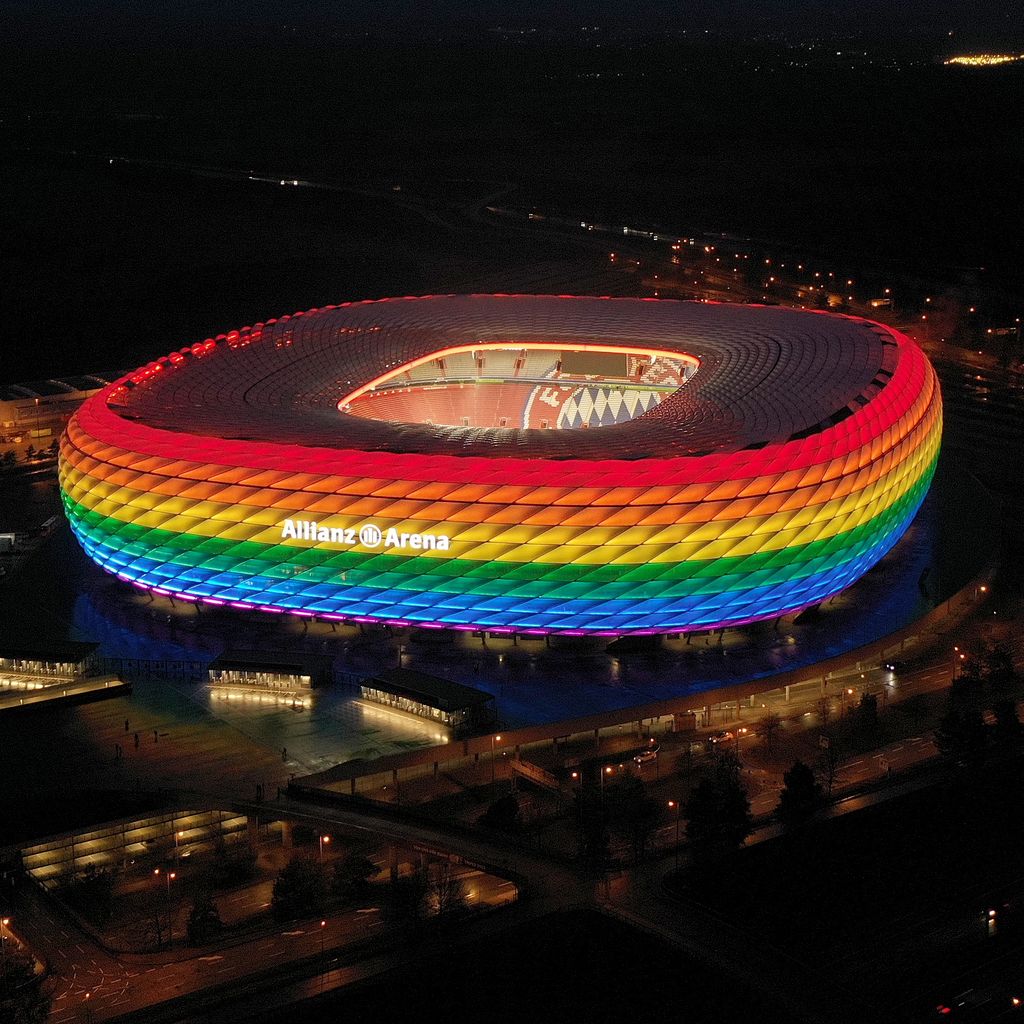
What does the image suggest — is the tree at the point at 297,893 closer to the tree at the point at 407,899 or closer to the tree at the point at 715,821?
the tree at the point at 407,899

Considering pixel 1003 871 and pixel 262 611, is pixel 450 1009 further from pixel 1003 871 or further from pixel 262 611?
pixel 262 611

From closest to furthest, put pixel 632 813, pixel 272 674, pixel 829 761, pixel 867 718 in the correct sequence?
pixel 632 813, pixel 829 761, pixel 867 718, pixel 272 674

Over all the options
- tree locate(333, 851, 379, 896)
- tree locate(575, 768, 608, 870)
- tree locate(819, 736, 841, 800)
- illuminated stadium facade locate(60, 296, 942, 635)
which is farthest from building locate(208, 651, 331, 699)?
tree locate(819, 736, 841, 800)

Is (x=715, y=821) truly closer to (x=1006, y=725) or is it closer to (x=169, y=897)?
(x=1006, y=725)

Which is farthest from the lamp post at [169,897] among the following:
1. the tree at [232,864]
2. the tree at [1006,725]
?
the tree at [1006,725]

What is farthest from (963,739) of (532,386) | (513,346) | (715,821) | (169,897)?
(513,346)

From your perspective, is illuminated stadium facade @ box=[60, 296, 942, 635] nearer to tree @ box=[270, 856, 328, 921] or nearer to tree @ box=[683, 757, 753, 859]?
tree @ box=[683, 757, 753, 859]

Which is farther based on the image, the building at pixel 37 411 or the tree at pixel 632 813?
the building at pixel 37 411
